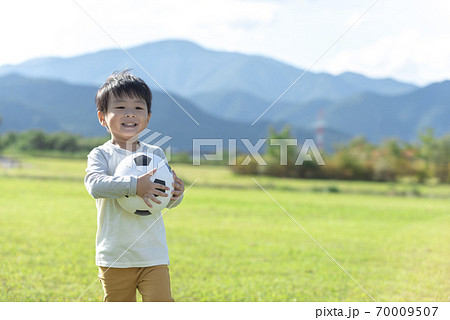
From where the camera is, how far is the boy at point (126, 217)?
2.16 m

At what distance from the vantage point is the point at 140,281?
2.23 m

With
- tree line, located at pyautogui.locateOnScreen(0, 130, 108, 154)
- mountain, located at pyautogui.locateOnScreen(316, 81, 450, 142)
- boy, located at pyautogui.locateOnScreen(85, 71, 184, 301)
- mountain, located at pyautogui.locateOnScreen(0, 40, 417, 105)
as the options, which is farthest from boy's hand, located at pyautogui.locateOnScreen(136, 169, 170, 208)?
tree line, located at pyautogui.locateOnScreen(0, 130, 108, 154)

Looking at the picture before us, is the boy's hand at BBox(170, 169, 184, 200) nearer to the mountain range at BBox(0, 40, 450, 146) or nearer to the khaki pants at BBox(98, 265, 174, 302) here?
the khaki pants at BBox(98, 265, 174, 302)

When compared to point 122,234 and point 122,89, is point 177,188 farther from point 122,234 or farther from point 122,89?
point 122,89

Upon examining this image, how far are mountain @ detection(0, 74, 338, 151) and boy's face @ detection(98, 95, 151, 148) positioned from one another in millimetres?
12625

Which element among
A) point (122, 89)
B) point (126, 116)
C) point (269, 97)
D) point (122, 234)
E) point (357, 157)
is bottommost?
point (122, 234)

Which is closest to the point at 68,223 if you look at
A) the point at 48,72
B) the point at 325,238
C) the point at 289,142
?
the point at 325,238

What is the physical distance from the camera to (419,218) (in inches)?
508

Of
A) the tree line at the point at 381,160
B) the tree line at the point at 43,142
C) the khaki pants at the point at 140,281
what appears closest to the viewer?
the khaki pants at the point at 140,281

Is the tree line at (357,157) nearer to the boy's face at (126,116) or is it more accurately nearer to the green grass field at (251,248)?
the green grass field at (251,248)

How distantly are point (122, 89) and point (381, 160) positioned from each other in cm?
2270

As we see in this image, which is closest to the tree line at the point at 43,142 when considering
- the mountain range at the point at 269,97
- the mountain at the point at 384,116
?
the mountain range at the point at 269,97

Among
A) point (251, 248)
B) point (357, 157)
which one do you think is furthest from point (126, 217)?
point (357, 157)

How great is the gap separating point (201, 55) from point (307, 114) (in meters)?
6.16
